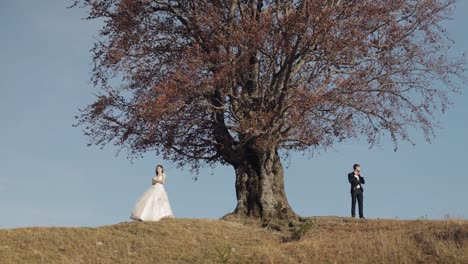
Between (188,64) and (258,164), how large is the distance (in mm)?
4916

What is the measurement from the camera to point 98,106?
26062 millimetres

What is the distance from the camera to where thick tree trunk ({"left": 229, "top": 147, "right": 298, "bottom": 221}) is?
81.5 feet

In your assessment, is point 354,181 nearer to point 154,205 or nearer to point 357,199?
point 357,199

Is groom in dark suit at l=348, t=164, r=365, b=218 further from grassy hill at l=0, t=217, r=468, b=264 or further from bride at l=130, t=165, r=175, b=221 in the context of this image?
bride at l=130, t=165, r=175, b=221

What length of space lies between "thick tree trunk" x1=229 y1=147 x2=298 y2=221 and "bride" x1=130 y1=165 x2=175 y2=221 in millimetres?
3133

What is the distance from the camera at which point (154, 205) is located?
23.1 meters

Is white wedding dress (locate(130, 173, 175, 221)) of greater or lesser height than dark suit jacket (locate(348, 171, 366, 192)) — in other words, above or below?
below

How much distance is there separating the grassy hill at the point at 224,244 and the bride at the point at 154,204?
748mm

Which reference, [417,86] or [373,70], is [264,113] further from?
[417,86]

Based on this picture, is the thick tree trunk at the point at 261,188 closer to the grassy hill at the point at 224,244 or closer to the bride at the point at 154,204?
the grassy hill at the point at 224,244

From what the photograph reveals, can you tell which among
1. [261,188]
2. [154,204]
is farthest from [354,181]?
[154,204]

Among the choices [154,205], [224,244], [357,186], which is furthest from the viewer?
[357,186]

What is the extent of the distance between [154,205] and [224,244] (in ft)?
12.5

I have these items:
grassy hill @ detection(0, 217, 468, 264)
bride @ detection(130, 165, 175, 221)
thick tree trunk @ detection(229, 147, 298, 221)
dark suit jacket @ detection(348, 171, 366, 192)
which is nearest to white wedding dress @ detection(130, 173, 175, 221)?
bride @ detection(130, 165, 175, 221)
